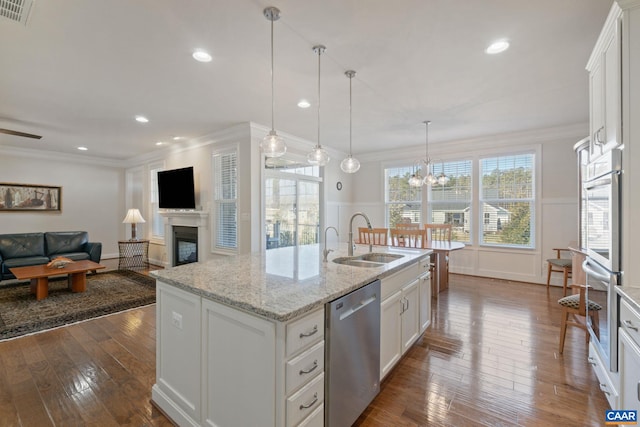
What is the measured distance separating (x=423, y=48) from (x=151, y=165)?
6.61m

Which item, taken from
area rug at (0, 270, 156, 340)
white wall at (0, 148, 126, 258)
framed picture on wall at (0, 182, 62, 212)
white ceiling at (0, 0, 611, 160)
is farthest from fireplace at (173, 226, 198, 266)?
framed picture on wall at (0, 182, 62, 212)

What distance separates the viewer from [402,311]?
230 centimetres

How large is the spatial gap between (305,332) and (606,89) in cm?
245

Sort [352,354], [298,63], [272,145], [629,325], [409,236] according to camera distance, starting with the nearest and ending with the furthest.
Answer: [629,325] → [352,354] → [272,145] → [298,63] → [409,236]

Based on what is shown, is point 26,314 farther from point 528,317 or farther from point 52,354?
point 528,317

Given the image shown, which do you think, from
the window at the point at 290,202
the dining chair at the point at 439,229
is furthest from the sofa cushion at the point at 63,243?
the dining chair at the point at 439,229

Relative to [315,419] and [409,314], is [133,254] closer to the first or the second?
[409,314]

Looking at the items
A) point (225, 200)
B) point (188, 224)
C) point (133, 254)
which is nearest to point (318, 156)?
point (225, 200)

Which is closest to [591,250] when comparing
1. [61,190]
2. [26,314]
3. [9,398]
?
[9,398]

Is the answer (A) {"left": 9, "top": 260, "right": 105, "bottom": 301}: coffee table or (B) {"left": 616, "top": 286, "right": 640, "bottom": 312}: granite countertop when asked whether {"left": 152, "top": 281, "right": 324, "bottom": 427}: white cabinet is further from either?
(A) {"left": 9, "top": 260, "right": 105, "bottom": 301}: coffee table

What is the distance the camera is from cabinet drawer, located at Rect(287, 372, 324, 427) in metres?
1.28

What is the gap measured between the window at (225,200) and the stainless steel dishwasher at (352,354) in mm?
3568

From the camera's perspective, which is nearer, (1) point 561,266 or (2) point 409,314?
(2) point 409,314

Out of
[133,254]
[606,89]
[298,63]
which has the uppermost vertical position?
[298,63]
